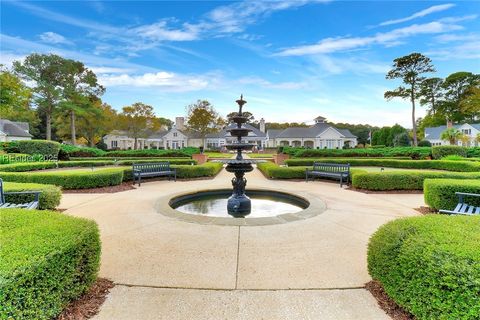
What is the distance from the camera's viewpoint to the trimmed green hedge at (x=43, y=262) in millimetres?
1941

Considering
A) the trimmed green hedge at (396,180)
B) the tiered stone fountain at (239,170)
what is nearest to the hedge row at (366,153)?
the trimmed green hedge at (396,180)

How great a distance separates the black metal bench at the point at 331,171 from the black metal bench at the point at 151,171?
22.4 ft

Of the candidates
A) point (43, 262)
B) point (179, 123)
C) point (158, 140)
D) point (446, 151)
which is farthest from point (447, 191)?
point (179, 123)

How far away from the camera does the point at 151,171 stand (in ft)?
40.2

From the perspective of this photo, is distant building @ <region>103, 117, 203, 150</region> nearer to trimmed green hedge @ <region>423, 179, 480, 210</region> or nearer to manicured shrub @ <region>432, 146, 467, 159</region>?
manicured shrub @ <region>432, 146, 467, 159</region>

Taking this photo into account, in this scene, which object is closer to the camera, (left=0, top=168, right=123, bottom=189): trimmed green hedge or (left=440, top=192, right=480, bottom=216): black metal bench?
(left=440, top=192, right=480, bottom=216): black metal bench

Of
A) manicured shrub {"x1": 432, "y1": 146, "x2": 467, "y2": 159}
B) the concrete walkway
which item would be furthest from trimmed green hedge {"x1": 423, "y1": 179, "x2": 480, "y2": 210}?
manicured shrub {"x1": 432, "y1": 146, "x2": 467, "y2": 159}

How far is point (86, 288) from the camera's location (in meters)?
2.84

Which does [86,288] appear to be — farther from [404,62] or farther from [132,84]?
[404,62]

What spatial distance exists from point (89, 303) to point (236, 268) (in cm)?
179

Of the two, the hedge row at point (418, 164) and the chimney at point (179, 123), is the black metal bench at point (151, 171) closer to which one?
the hedge row at point (418, 164)

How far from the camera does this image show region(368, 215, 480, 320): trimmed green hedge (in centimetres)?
204

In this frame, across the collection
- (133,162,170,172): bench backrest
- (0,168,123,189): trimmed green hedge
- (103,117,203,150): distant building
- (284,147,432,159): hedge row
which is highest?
(103,117,203,150): distant building

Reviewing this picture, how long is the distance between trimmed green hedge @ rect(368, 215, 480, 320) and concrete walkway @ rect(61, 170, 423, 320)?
37 centimetres
